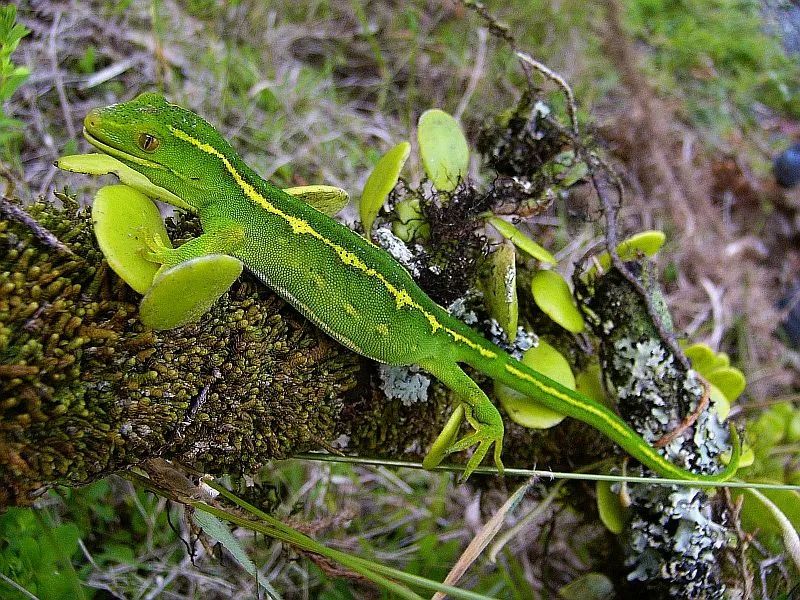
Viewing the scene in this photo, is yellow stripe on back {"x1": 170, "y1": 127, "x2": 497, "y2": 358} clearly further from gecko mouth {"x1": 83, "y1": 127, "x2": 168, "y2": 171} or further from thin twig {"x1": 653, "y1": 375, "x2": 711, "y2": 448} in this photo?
thin twig {"x1": 653, "y1": 375, "x2": 711, "y2": 448}

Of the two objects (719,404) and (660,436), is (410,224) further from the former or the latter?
(719,404)

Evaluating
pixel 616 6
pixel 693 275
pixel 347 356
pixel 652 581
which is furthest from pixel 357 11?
pixel 652 581

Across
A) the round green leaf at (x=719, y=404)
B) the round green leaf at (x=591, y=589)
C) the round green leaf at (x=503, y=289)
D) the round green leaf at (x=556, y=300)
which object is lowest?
the round green leaf at (x=591, y=589)

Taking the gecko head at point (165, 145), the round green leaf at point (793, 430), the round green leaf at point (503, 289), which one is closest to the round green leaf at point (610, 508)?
the round green leaf at point (503, 289)

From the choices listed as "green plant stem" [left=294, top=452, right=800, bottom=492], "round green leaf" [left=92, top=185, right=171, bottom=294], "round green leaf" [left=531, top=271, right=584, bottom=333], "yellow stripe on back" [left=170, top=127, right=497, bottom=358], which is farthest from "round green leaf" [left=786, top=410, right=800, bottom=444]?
"round green leaf" [left=92, top=185, right=171, bottom=294]

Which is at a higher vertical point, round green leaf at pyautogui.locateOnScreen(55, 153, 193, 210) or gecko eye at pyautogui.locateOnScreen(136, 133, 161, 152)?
gecko eye at pyautogui.locateOnScreen(136, 133, 161, 152)

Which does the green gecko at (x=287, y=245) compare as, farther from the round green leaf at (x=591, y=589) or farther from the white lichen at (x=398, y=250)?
the round green leaf at (x=591, y=589)

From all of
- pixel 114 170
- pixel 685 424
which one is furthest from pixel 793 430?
pixel 114 170
